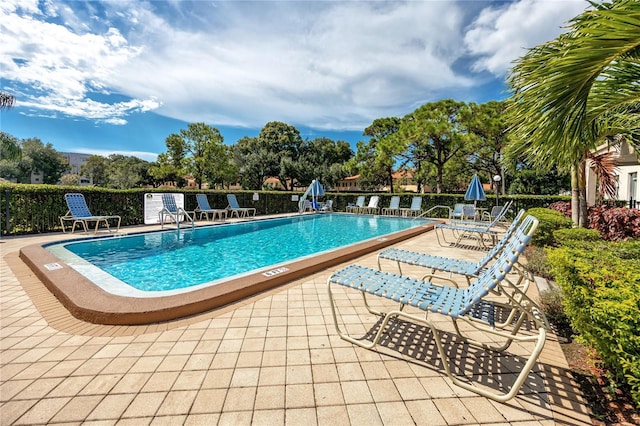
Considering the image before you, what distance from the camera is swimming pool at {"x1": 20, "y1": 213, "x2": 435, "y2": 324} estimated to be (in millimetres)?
2994

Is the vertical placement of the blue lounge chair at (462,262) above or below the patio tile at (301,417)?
above

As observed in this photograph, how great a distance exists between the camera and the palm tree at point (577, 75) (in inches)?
72.8

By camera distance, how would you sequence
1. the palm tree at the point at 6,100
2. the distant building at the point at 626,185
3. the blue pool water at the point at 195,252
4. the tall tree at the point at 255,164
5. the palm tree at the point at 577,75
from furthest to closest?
the tall tree at the point at 255,164 < the palm tree at the point at 6,100 < the distant building at the point at 626,185 < the blue pool water at the point at 195,252 < the palm tree at the point at 577,75

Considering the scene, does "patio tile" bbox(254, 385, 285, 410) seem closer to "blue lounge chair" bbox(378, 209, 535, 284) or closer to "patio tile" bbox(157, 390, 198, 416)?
"patio tile" bbox(157, 390, 198, 416)

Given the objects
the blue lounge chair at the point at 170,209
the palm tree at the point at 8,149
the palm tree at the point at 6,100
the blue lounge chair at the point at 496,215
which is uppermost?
the palm tree at the point at 6,100

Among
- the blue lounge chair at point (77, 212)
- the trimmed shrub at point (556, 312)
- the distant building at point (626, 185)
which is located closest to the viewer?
Result: the trimmed shrub at point (556, 312)

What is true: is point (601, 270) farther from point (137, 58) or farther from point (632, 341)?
point (137, 58)

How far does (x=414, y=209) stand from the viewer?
15555 mm

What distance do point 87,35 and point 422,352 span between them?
1260cm

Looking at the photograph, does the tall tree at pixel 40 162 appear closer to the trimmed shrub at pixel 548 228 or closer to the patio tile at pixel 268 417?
the patio tile at pixel 268 417

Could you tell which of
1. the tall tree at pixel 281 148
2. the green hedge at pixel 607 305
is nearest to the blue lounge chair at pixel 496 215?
the green hedge at pixel 607 305

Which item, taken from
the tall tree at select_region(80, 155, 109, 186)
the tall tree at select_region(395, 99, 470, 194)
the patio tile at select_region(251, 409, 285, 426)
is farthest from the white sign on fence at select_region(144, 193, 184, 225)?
the tall tree at select_region(80, 155, 109, 186)

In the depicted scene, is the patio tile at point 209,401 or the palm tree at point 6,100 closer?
the patio tile at point 209,401

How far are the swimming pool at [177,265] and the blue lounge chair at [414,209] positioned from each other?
5436 mm
